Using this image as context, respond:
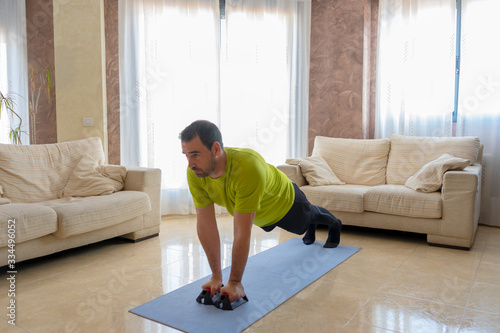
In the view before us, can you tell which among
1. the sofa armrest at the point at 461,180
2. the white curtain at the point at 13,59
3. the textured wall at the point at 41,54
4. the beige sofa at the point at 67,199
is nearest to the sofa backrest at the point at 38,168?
the beige sofa at the point at 67,199

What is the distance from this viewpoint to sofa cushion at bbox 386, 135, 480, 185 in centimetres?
392

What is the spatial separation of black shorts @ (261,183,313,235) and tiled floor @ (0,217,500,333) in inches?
15.0

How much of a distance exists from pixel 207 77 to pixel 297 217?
2.60m

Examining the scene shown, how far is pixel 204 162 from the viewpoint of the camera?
2.01 meters

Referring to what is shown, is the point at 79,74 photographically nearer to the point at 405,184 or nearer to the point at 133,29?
the point at 133,29

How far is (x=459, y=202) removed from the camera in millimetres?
3289

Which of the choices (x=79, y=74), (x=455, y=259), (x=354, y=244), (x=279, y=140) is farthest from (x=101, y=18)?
(x=455, y=259)

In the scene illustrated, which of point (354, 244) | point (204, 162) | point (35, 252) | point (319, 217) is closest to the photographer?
point (204, 162)

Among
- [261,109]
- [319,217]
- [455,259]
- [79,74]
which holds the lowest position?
[455,259]

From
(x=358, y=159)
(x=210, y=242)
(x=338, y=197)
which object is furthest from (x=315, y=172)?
(x=210, y=242)

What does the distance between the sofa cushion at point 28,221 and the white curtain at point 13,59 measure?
2.54m

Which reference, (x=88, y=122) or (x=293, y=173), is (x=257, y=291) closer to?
(x=293, y=173)

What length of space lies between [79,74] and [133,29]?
793 mm

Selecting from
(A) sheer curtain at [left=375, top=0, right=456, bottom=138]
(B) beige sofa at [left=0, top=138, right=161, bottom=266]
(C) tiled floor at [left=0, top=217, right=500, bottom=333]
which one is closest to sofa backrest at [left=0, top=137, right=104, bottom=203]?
(B) beige sofa at [left=0, top=138, right=161, bottom=266]
